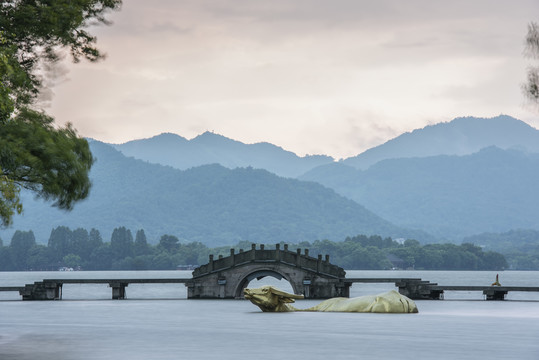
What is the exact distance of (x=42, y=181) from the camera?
2980cm

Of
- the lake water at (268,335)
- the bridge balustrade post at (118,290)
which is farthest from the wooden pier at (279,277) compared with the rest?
the lake water at (268,335)

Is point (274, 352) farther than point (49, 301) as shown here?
No

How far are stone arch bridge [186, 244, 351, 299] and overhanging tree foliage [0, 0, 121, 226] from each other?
41.5m

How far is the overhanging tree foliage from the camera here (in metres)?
28.3

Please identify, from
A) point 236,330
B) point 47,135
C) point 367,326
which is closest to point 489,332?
point 367,326

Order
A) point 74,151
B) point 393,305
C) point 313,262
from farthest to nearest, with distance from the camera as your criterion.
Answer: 1. point 313,262
2. point 393,305
3. point 74,151

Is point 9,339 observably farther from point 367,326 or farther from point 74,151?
point 367,326

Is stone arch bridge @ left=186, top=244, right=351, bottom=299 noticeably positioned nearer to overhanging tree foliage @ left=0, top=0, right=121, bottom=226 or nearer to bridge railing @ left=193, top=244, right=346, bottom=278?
bridge railing @ left=193, top=244, right=346, bottom=278

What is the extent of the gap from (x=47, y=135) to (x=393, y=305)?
27.4 metres

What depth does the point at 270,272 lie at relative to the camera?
243 feet

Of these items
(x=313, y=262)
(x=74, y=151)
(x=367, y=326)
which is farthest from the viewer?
(x=313, y=262)

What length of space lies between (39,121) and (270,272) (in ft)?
149

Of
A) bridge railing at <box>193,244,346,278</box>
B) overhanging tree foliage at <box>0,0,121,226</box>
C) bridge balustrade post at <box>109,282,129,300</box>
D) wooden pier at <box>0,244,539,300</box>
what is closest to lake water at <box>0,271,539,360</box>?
overhanging tree foliage at <box>0,0,121,226</box>

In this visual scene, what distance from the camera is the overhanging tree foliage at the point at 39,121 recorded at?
28.3m
